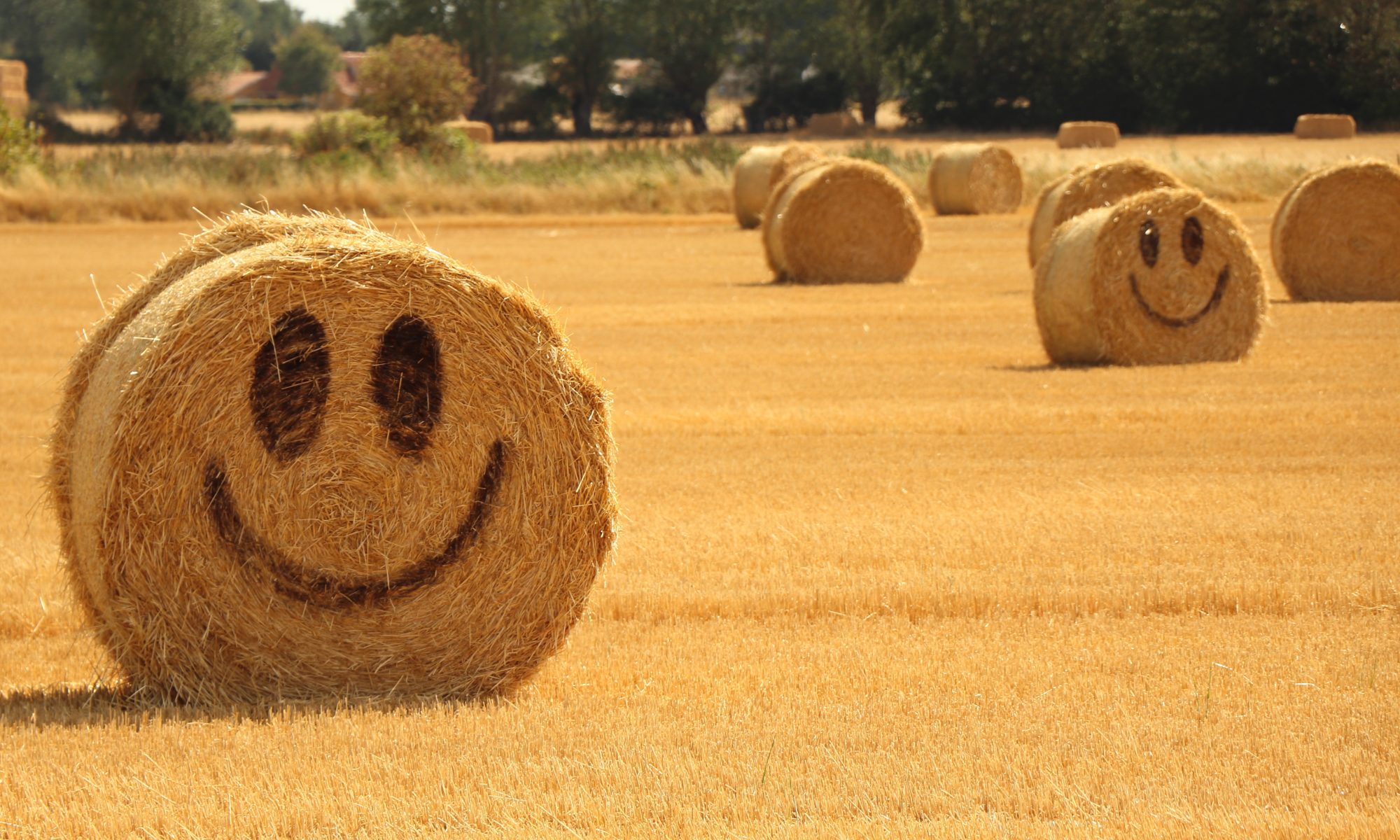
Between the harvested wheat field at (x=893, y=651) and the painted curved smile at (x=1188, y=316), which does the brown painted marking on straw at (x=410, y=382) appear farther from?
the painted curved smile at (x=1188, y=316)

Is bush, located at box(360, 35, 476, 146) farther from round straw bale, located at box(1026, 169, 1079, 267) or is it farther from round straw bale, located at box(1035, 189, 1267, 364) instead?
round straw bale, located at box(1035, 189, 1267, 364)

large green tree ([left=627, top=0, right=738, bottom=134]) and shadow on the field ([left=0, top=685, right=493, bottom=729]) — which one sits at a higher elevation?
large green tree ([left=627, top=0, right=738, bottom=134])

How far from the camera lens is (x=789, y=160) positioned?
28.0 m

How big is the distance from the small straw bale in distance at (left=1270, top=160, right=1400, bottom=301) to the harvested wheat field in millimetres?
4691

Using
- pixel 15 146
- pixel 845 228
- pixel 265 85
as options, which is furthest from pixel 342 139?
pixel 265 85

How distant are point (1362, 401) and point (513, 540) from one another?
7166 mm

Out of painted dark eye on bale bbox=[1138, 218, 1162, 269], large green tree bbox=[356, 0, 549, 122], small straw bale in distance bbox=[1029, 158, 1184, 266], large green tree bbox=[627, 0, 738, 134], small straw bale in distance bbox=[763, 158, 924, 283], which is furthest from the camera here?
large green tree bbox=[356, 0, 549, 122]

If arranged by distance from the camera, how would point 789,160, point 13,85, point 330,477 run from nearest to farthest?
point 330,477 → point 789,160 → point 13,85

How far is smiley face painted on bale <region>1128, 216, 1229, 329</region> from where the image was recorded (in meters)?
13.0

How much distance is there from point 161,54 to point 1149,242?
54.1 m

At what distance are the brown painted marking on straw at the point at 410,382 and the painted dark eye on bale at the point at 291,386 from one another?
19 cm

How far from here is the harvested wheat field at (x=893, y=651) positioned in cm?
445

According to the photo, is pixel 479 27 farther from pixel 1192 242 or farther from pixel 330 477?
pixel 330 477

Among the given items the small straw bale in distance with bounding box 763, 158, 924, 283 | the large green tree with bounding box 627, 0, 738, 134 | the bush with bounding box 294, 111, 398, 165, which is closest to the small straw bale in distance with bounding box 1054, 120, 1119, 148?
the bush with bounding box 294, 111, 398, 165
